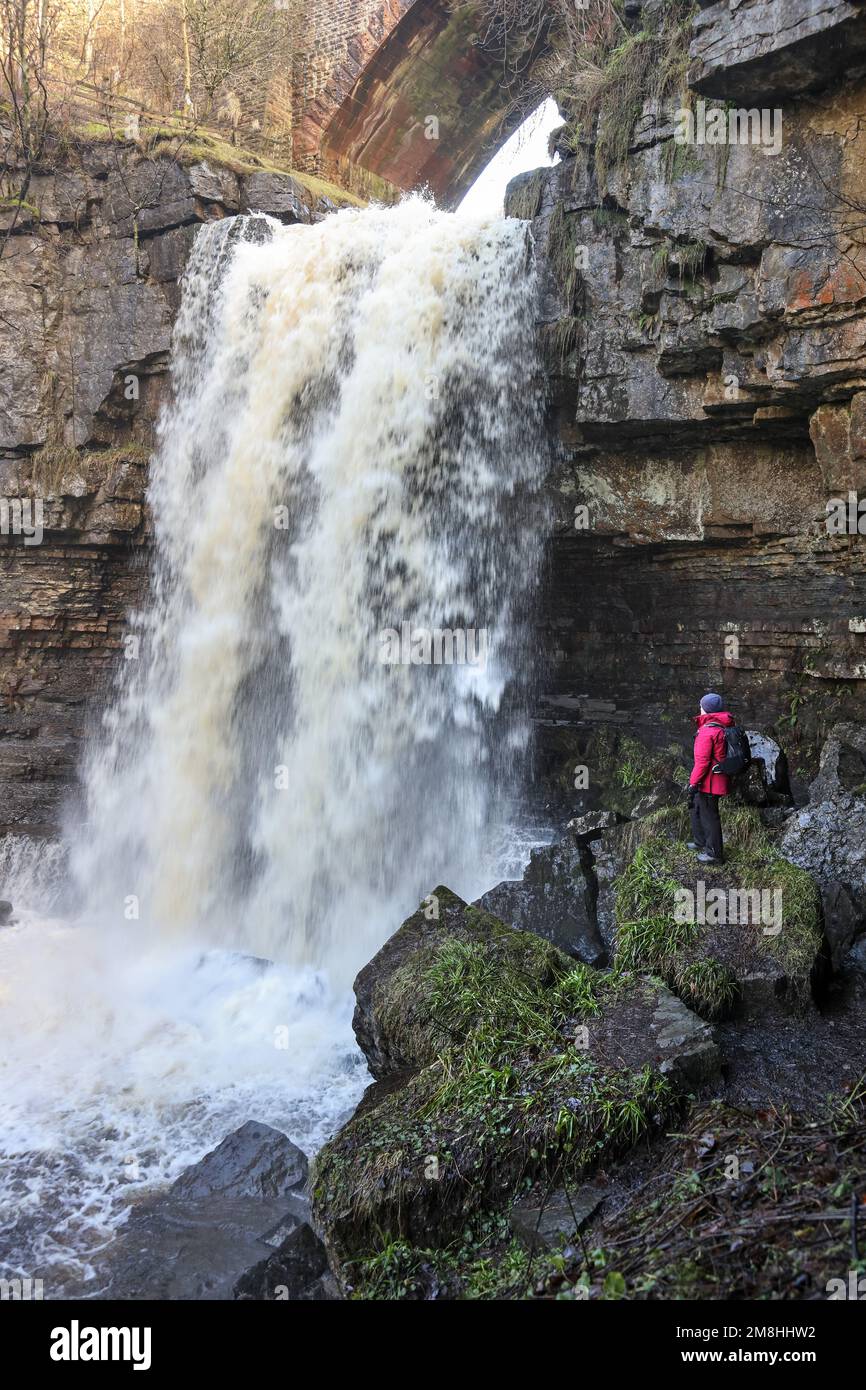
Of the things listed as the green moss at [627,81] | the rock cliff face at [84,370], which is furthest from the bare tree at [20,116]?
the green moss at [627,81]

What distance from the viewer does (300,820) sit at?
10.6 m

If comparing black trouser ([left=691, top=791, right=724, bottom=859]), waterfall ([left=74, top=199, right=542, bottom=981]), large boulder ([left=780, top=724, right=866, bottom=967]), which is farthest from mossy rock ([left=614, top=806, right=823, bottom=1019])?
waterfall ([left=74, top=199, right=542, bottom=981])

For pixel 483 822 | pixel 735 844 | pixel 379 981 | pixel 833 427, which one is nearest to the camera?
pixel 379 981

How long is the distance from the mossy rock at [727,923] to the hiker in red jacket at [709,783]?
0.14 meters

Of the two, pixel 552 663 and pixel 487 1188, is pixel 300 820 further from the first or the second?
pixel 487 1188

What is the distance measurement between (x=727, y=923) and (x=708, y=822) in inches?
37.5

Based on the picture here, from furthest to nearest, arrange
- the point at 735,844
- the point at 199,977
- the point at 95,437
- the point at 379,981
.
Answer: the point at 95,437 < the point at 199,977 < the point at 735,844 < the point at 379,981

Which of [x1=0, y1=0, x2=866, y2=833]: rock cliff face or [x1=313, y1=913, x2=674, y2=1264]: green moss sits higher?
[x1=0, y1=0, x2=866, y2=833]: rock cliff face

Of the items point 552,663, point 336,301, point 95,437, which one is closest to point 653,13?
point 336,301

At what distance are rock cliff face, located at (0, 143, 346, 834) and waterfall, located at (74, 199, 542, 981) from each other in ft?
4.65

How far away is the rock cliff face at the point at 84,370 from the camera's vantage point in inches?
497

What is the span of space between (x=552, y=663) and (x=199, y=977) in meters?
5.69

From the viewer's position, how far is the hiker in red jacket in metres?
7.34

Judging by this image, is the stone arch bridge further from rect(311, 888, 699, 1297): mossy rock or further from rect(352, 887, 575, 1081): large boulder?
rect(311, 888, 699, 1297): mossy rock
